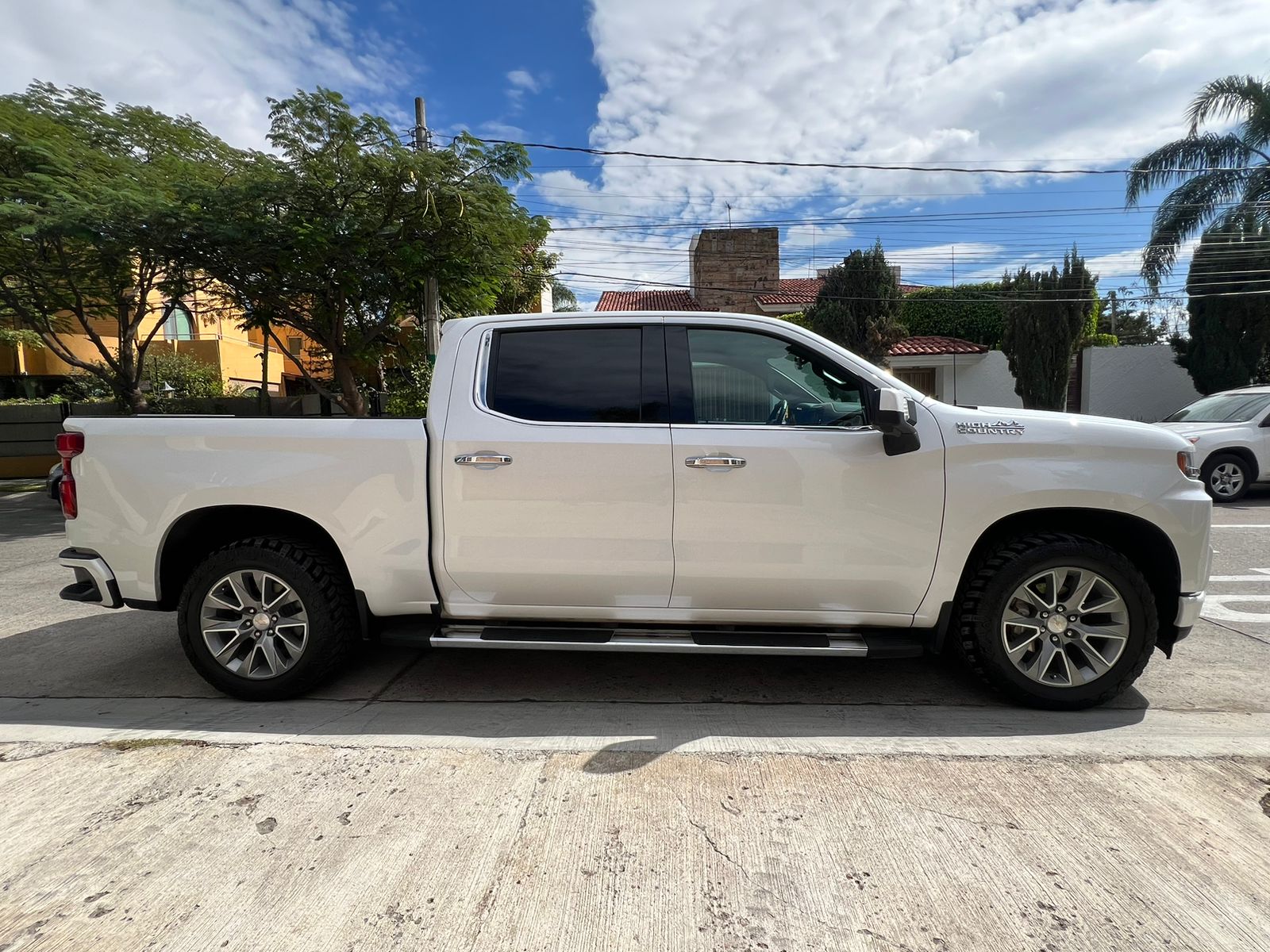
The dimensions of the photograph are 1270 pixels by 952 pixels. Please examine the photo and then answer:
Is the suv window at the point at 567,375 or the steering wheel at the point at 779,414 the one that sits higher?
the suv window at the point at 567,375

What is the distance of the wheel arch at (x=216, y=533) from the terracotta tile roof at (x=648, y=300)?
2520 cm

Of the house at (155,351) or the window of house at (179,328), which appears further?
the window of house at (179,328)

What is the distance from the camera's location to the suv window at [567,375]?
352cm

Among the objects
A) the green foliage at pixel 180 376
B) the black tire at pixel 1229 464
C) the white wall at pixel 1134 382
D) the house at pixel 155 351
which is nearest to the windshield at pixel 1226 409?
the black tire at pixel 1229 464

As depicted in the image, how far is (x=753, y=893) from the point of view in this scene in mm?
2229

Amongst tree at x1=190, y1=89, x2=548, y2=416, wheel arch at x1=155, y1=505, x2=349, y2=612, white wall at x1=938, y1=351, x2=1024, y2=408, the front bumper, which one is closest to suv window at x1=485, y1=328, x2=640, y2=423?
wheel arch at x1=155, y1=505, x2=349, y2=612

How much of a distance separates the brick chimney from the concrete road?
2490cm

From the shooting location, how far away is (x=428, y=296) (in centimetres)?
1179

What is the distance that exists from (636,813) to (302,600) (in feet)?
6.58

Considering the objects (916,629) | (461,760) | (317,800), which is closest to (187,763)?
(317,800)

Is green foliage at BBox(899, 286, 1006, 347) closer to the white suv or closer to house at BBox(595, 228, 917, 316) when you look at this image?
house at BBox(595, 228, 917, 316)

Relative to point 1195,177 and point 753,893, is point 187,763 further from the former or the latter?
point 1195,177

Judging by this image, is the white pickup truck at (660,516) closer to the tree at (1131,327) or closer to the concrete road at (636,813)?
the concrete road at (636,813)

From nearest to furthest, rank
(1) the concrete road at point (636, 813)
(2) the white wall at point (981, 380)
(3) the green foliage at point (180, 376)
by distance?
1. (1) the concrete road at point (636, 813)
2. (3) the green foliage at point (180, 376)
3. (2) the white wall at point (981, 380)
